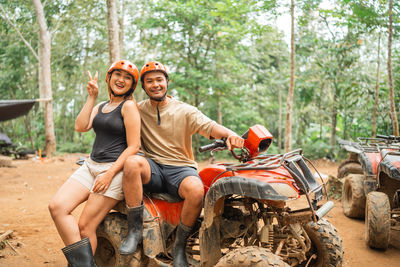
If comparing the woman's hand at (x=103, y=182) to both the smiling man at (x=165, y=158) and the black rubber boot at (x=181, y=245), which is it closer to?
the smiling man at (x=165, y=158)

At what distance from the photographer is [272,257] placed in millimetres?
2344

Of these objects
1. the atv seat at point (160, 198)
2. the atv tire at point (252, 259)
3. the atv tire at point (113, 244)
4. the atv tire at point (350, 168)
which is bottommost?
the atv tire at point (350, 168)

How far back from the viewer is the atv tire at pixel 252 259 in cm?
230

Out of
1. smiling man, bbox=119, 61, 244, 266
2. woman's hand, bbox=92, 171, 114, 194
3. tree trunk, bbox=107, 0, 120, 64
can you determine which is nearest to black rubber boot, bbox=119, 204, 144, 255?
smiling man, bbox=119, 61, 244, 266

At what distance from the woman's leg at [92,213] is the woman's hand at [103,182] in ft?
0.25

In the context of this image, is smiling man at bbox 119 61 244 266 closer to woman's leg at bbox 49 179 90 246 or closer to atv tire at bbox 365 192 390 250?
woman's leg at bbox 49 179 90 246

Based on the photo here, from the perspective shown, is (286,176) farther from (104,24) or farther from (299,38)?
(104,24)

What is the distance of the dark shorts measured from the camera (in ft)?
9.53

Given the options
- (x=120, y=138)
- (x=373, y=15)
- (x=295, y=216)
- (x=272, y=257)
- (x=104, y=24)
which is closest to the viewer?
(x=272, y=257)

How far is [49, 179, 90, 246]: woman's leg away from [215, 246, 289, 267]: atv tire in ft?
4.27

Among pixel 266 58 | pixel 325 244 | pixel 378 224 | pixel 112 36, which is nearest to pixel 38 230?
pixel 325 244

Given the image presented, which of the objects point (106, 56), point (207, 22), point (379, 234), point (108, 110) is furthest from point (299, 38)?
point (106, 56)

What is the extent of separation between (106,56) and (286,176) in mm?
24889

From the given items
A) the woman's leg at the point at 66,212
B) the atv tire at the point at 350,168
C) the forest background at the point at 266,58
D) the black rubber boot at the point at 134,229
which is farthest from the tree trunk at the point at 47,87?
the black rubber boot at the point at 134,229
